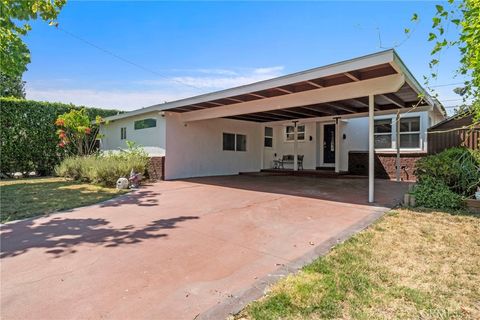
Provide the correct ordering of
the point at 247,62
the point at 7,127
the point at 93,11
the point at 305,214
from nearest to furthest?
the point at 305,214 → the point at 93,11 → the point at 7,127 → the point at 247,62

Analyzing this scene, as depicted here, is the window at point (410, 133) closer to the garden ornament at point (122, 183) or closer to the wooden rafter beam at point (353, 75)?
the wooden rafter beam at point (353, 75)

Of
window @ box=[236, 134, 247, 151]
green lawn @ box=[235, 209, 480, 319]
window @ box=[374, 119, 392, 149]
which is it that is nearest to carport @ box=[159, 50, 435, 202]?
window @ box=[236, 134, 247, 151]

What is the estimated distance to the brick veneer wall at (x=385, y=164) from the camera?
1093cm

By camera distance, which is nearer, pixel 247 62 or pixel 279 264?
pixel 279 264

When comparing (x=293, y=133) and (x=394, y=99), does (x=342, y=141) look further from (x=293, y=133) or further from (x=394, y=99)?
(x=394, y=99)

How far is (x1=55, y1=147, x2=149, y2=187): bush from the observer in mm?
9320

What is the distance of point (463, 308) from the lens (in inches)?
89.4

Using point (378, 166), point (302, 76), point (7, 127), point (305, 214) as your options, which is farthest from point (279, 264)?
point (7, 127)

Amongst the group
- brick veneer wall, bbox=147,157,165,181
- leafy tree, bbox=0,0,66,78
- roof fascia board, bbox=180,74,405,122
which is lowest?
brick veneer wall, bbox=147,157,165,181

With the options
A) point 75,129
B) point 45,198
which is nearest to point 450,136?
point 45,198

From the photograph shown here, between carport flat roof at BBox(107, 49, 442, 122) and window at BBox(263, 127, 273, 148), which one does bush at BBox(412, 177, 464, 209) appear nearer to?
carport flat roof at BBox(107, 49, 442, 122)

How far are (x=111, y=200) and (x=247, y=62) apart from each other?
28.7 feet

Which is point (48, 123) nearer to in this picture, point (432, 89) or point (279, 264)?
point (279, 264)

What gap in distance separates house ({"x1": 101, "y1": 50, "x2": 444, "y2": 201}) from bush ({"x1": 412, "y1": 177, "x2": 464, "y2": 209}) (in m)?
1.02
